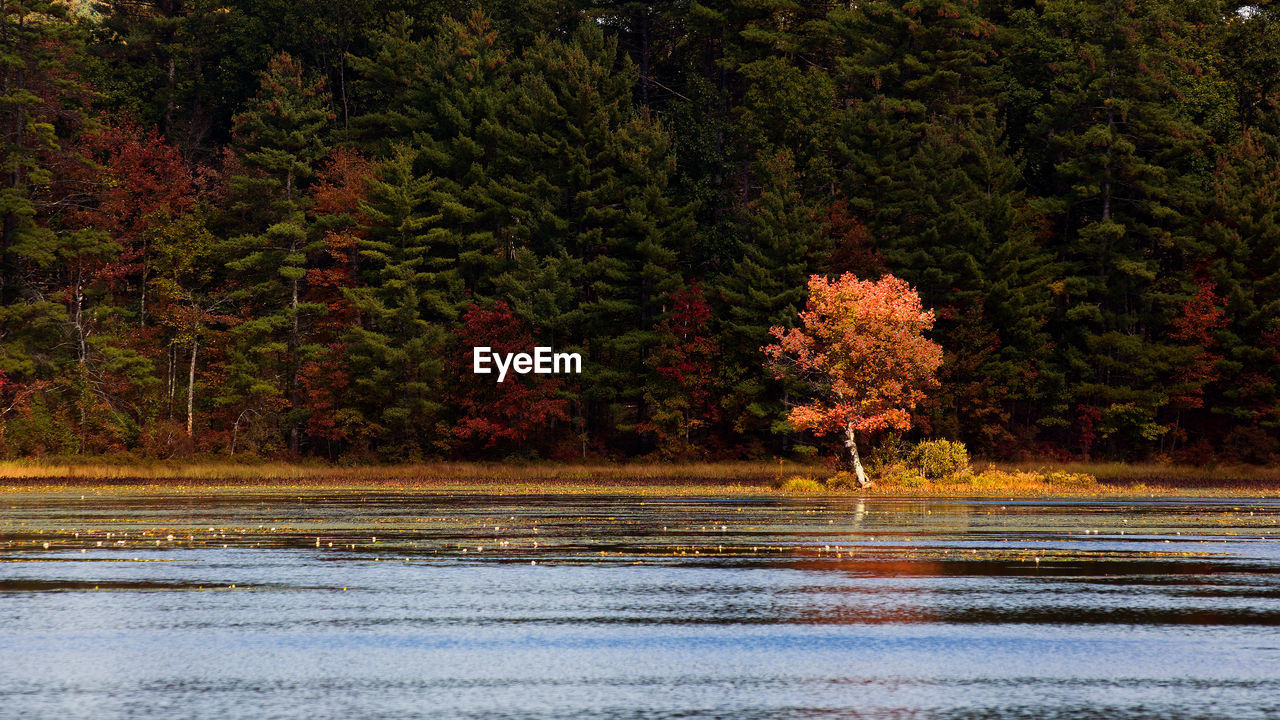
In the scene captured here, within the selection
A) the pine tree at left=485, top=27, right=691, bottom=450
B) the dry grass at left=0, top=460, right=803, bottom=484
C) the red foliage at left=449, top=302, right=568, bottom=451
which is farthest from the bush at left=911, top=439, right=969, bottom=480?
the red foliage at left=449, top=302, right=568, bottom=451

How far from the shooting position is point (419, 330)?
79.8 meters

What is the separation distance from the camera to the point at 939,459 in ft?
191

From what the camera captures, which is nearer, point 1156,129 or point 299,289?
point 1156,129

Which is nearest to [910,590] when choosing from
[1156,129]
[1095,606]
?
[1095,606]

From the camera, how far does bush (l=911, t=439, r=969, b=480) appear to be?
58.1 meters

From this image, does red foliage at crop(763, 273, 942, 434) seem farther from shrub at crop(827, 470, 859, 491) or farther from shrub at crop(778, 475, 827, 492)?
shrub at crop(778, 475, 827, 492)

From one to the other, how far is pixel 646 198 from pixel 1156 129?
29333mm

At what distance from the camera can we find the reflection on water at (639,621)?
12.8 m

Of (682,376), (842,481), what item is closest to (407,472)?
(682,376)

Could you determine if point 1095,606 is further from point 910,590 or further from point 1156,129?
point 1156,129

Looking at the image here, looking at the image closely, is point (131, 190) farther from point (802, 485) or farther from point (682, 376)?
point (802, 485)

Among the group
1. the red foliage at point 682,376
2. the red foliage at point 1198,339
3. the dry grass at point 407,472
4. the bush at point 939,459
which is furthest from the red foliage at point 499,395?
the red foliage at point 1198,339

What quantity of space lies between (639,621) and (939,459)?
139ft

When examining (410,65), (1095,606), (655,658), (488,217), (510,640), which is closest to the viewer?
(655,658)
